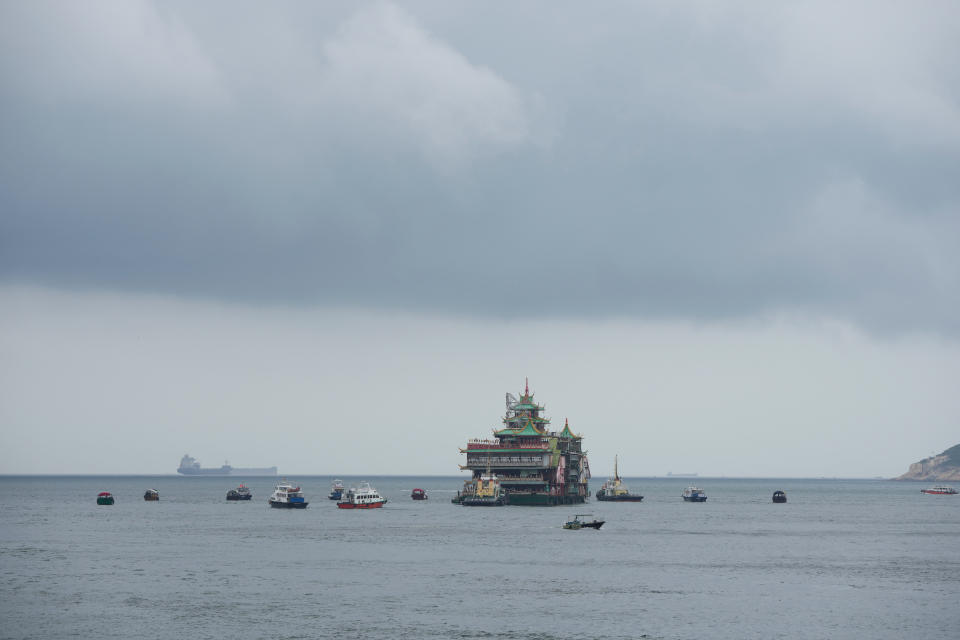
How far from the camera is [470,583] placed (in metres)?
90.2

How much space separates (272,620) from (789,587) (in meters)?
44.8

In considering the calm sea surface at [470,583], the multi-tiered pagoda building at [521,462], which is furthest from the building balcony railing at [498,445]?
the calm sea surface at [470,583]

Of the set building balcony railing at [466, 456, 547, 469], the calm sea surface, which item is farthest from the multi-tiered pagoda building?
the calm sea surface

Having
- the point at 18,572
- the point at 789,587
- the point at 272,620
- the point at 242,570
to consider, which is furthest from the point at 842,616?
the point at 18,572

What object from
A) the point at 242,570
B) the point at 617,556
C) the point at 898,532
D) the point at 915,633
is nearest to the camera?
the point at 915,633

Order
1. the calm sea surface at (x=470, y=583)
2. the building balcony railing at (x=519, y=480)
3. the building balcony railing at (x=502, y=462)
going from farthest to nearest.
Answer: the building balcony railing at (x=519, y=480)
the building balcony railing at (x=502, y=462)
the calm sea surface at (x=470, y=583)

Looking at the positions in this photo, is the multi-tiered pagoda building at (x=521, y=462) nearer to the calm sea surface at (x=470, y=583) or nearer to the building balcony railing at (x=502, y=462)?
the building balcony railing at (x=502, y=462)

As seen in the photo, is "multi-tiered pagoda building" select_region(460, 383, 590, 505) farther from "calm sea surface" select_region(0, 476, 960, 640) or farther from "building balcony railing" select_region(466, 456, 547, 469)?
"calm sea surface" select_region(0, 476, 960, 640)

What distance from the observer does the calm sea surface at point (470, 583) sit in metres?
70.0

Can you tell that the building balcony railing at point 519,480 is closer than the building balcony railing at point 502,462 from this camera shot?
No

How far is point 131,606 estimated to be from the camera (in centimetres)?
7638

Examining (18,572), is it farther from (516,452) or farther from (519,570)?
(516,452)

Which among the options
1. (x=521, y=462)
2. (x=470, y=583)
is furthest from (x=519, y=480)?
(x=470, y=583)

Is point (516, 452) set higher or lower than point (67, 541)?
higher
